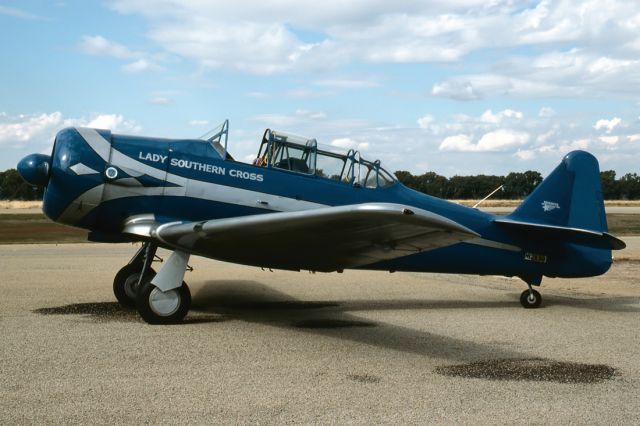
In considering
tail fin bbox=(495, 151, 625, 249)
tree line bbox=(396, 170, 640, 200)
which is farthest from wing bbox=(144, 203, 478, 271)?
tree line bbox=(396, 170, 640, 200)

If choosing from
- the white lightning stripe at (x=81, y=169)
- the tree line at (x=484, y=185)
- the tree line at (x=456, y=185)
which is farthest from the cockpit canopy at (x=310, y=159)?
the tree line at (x=456, y=185)

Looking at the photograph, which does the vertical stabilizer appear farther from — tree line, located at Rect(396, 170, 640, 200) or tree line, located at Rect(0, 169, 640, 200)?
tree line, located at Rect(0, 169, 640, 200)

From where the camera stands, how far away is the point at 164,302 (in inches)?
285

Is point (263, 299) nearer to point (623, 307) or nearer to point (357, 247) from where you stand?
point (357, 247)

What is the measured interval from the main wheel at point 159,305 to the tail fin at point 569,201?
510 centimetres

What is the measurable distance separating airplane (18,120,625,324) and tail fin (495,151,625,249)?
18.4 inches

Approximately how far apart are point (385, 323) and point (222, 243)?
2406 mm

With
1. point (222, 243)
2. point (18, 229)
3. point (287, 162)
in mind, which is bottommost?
point (18, 229)

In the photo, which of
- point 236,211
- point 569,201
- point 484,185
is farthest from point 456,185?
point 236,211

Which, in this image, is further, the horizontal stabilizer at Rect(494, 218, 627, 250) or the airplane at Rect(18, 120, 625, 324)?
the horizontal stabilizer at Rect(494, 218, 627, 250)

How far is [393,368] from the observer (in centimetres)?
568

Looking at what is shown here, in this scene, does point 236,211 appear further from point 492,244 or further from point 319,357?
point 492,244

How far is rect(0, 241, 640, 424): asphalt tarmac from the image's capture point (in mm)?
4383

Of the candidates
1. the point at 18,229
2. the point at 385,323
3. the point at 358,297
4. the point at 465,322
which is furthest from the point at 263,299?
the point at 18,229
